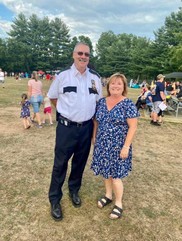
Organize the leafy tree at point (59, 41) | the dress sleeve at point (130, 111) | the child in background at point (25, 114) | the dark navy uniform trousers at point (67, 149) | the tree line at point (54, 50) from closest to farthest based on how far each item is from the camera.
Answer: the dress sleeve at point (130, 111) < the dark navy uniform trousers at point (67, 149) < the child in background at point (25, 114) < the tree line at point (54, 50) < the leafy tree at point (59, 41)

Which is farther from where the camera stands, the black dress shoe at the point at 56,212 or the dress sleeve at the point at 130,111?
the black dress shoe at the point at 56,212

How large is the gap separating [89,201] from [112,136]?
1057 mm

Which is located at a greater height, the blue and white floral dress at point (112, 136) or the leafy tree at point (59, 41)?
the leafy tree at point (59, 41)

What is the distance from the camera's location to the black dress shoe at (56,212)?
283 cm

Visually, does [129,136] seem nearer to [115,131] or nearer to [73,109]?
[115,131]

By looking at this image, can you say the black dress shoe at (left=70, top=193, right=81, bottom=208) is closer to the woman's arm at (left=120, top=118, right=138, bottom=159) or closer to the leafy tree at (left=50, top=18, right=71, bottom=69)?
the woman's arm at (left=120, top=118, right=138, bottom=159)

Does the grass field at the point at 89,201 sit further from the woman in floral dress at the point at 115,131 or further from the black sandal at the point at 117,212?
the woman in floral dress at the point at 115,131

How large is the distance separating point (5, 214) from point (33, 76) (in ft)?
15.4

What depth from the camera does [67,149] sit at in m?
2.81

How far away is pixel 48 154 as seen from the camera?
4.89 metres

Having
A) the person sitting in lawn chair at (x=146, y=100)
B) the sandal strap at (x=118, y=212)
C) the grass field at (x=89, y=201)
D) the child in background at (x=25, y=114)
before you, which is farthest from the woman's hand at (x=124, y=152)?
the person sitting in lawn chair at (x=146, y=100)

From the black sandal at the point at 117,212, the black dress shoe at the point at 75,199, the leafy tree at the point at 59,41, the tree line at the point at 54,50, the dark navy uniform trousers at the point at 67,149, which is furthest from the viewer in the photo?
the leafy tree at the point at 59,41

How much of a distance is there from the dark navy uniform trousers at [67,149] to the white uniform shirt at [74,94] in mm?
134

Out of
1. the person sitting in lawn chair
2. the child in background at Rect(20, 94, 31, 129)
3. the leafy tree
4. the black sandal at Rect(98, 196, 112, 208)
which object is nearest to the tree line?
the leafy tree
